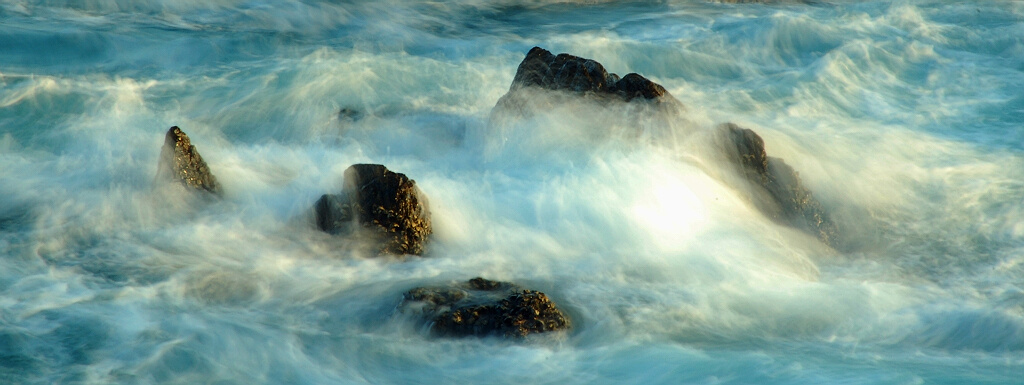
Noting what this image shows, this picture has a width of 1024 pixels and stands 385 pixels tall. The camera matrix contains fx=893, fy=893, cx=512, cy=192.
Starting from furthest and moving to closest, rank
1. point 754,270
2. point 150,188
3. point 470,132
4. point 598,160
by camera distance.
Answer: point 470,132 → point 598,160 → point 150,188 → point 754,270

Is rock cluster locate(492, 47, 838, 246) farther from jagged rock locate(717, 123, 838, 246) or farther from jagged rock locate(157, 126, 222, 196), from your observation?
jagged rock locate(157, 126, 222, 196)

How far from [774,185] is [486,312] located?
128 inches

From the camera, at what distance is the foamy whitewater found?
16.0 ft

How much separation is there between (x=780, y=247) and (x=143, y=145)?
5227 mm

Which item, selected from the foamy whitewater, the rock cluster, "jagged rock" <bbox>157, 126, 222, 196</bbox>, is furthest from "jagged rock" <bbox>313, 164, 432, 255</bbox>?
the rock cluster

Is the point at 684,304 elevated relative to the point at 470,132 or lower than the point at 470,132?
lower

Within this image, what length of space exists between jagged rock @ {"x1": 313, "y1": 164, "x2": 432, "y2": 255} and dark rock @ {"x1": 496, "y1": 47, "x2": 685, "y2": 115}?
214 cm

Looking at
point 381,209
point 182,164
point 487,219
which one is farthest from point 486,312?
point 182,164

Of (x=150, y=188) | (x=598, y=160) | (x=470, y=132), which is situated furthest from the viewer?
(x=470, y=132)

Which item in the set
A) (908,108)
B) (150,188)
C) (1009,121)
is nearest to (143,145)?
(150,188)

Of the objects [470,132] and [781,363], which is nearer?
[781,363]

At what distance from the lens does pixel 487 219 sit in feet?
21.9

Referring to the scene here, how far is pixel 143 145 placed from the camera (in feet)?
24.7

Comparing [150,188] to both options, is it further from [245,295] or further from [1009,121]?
[1009,121]
